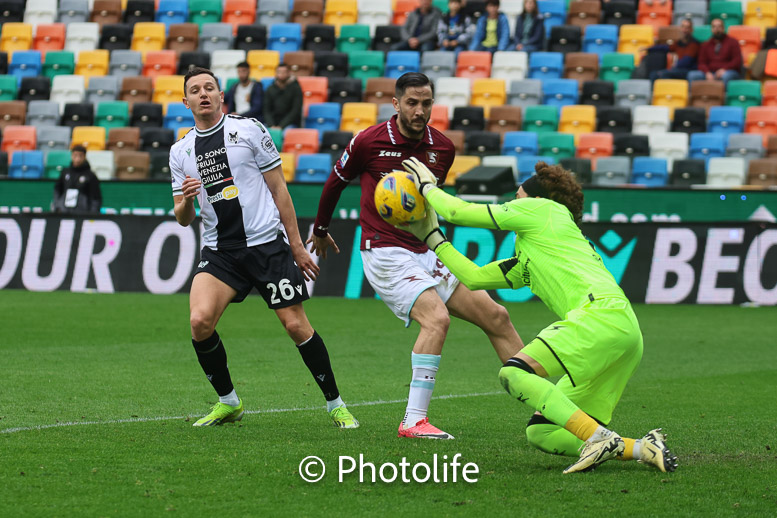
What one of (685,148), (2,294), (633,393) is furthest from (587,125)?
(633,393)

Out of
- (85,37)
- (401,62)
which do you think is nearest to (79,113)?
(85,37)

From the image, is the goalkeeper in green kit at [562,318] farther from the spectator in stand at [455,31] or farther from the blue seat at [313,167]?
the spectator in stand at [455,31]

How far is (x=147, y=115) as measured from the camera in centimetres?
2189

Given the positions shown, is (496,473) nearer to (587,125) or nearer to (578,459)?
(578,459)

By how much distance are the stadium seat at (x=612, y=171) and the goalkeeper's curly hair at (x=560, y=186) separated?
512 inches

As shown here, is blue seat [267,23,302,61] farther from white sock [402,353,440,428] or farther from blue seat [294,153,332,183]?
white sock [402,353,440,428]

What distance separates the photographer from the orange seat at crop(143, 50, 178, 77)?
23453mm

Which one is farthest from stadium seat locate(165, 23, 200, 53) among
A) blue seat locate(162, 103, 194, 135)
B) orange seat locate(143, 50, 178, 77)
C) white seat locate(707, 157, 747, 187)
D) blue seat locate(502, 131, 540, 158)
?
white seat locate(707, 157, 747, 187)

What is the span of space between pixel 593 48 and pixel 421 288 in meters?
16.3

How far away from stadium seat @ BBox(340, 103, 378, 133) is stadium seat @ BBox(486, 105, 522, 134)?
7.28 feet

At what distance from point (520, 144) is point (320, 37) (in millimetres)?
5586

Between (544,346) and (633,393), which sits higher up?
(544,346)

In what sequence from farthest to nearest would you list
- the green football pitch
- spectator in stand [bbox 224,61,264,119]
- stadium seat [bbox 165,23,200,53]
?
stadium seat [bbox 165,23,200,53] → spectator in stand [bbox 224,61,264,119] → the green football pitch

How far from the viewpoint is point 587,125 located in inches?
801
